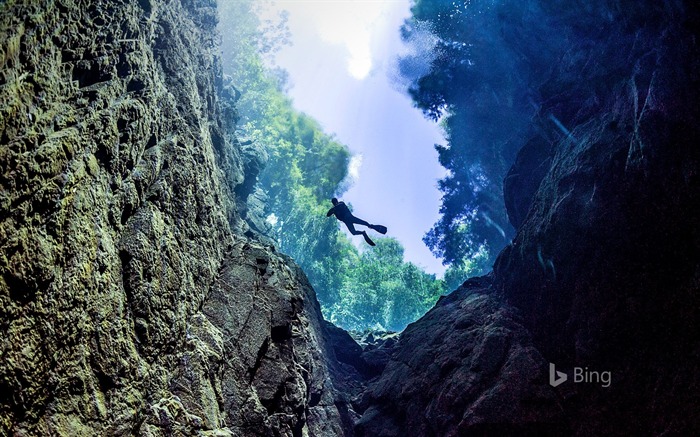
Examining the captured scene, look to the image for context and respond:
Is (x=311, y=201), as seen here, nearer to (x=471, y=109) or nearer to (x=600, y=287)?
(x=471, y=109)

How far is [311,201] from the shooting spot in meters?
34.6

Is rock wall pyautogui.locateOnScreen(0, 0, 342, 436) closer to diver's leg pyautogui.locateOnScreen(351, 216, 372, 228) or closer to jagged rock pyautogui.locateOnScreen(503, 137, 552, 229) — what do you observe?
diver's leg pyautogui.locateOnScreen(351, 216, 372, 228)

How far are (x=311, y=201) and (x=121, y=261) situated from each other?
93.3 ft

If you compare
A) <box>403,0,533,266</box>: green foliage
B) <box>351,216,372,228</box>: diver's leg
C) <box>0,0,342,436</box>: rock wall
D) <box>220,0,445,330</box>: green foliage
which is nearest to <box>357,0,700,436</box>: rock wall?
<box>0,0,342,436</box>: rock wall

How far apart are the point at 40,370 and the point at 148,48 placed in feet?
27.9

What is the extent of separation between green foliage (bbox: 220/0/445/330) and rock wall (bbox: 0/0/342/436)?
22.9 meters

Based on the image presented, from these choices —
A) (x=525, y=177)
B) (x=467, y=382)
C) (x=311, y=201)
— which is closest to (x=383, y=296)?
(x=311, y=201)

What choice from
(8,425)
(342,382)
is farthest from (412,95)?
(8,425)

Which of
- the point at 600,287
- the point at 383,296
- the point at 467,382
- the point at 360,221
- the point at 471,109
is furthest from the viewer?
the point at 383,296

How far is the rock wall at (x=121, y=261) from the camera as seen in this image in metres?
4.61

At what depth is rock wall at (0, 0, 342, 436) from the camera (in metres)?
4.61

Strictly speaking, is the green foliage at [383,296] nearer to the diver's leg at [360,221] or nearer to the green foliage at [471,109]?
the green foliage at [471,109]

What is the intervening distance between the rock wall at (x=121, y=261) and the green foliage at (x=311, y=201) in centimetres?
2286

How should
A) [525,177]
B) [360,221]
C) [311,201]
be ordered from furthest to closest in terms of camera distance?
[311,201], [525,177], [360,221]
